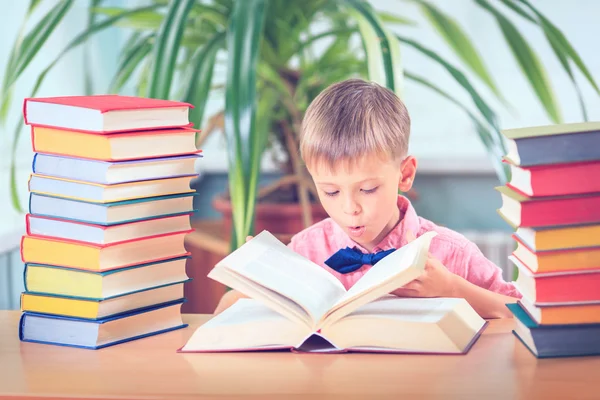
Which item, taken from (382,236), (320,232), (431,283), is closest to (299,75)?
(320,232)

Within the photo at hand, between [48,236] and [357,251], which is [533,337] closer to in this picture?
[357,251]

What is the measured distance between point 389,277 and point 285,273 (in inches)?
6.1

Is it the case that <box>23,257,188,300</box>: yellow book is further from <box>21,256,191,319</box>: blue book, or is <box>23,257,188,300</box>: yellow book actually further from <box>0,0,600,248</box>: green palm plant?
<box>0,0,600,248</box>: green palm plant

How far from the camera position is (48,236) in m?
0.99

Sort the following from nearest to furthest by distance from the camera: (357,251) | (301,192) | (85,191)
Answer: (85,191) → (357,251) → (301,192)

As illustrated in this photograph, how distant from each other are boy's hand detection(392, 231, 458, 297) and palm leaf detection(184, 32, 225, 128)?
743 millimetres

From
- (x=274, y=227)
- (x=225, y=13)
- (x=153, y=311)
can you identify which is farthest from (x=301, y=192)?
(x=153, y=311)

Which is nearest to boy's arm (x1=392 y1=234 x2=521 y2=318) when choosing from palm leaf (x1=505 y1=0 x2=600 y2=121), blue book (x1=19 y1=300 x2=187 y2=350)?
blue book (x1=19 y1=300 x2=187 y2=350)

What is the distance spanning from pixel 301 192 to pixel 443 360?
1.20 metres

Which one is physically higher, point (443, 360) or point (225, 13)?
point (225, 13)

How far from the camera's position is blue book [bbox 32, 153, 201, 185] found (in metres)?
0.94

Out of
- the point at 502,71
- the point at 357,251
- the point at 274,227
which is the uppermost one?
the point at 502,71

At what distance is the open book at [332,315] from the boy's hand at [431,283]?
0.18 ft

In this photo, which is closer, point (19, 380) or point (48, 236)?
point (19, 380)
